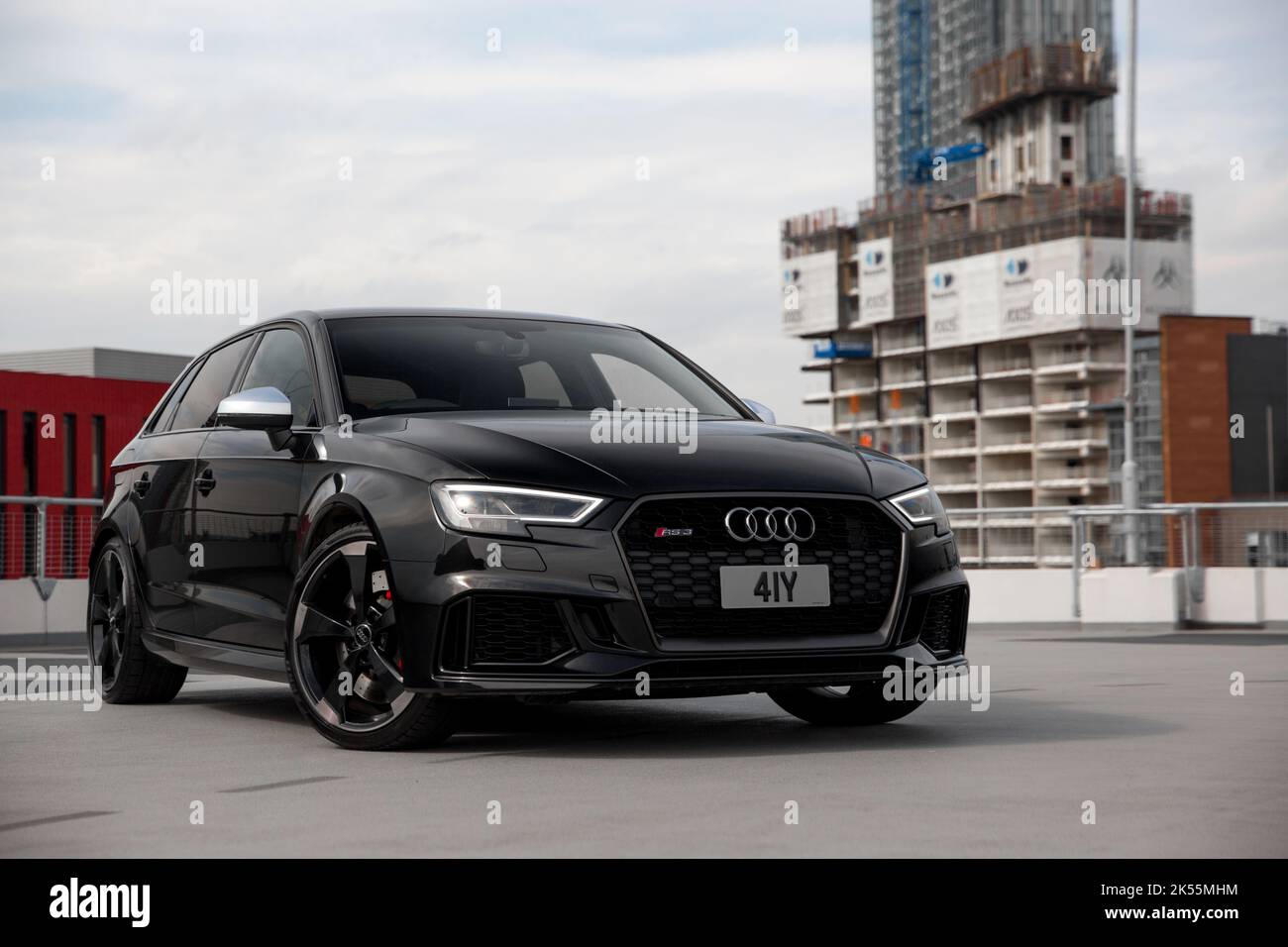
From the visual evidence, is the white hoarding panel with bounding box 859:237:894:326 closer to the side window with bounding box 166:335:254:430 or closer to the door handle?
the side window with bounding box 166:335:254:430

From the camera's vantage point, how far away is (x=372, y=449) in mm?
6898

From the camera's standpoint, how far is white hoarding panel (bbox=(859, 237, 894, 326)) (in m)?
162

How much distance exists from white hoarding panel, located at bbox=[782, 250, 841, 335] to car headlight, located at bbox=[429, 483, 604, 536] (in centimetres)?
16251

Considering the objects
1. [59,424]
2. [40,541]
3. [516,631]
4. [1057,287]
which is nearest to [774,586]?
[516,631]

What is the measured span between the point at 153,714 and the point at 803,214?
168102 mm

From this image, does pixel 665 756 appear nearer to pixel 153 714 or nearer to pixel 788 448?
pixel 788 448

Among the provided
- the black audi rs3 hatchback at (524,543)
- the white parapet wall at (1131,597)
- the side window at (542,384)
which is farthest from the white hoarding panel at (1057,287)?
the black audi rs3 hatchback at (524,543)

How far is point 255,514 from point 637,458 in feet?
6.00

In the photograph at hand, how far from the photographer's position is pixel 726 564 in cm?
650

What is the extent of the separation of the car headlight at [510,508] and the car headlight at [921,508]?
1.19 metres

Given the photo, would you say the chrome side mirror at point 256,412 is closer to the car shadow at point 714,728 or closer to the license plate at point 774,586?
the car shadow at point 714,728

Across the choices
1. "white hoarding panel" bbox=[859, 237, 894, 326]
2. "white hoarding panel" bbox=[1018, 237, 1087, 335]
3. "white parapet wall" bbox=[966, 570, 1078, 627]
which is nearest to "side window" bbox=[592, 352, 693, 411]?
"white parapet wall" bbox=[966, 570, 1078, 627]

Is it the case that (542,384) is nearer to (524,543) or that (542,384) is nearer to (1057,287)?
(524,543)
